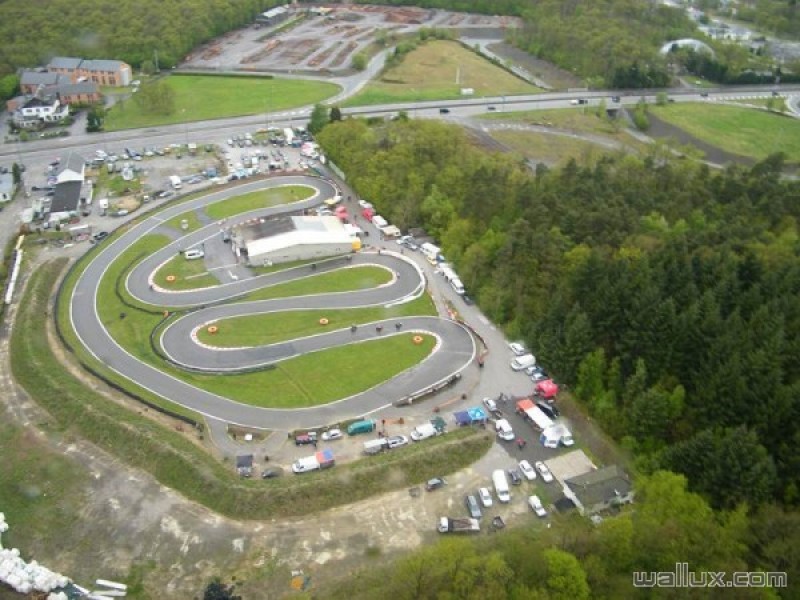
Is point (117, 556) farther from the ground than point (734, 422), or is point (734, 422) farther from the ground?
point (734, 422)

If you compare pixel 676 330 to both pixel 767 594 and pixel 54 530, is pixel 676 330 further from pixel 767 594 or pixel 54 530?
pixel 54 530

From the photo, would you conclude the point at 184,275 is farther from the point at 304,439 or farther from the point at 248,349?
the point at 304,439

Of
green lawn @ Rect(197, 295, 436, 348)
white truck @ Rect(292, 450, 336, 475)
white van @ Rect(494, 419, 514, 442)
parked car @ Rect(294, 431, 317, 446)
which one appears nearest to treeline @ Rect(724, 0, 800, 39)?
green lawn @ Rect(197, 295, 436, 348)

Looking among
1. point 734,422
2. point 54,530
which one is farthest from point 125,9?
point 734,422

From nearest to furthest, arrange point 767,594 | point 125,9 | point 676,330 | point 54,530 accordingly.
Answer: point 767,594, point 54,530, point 676,330, point 125,9

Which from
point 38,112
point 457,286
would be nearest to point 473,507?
point 457,286

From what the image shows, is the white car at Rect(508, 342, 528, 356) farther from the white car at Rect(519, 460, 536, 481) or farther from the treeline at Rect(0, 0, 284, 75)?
the treeline at Rect(0, 0, 284, 75)

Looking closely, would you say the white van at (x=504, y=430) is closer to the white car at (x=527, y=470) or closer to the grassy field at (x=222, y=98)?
the white car at (x=527, y=470)
